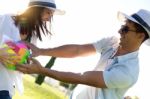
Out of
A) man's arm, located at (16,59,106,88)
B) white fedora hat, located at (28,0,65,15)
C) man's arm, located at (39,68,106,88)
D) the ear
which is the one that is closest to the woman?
white fedora hat, located at (28,0,65,15)

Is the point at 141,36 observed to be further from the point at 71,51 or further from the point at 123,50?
the point at 71,51

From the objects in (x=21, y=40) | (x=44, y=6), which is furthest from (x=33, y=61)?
(x=44, y=6)

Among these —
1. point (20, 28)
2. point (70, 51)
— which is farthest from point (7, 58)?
point (70, 51)

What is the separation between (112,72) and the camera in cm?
650

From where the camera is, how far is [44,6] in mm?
6648

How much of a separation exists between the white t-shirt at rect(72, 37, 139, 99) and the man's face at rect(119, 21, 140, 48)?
15cm

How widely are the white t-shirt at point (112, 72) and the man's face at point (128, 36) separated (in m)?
0.15

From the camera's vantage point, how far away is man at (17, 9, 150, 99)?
647 cm

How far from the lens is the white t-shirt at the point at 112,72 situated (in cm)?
648

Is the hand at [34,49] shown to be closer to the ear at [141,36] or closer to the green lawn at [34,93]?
the ear at [141,36]

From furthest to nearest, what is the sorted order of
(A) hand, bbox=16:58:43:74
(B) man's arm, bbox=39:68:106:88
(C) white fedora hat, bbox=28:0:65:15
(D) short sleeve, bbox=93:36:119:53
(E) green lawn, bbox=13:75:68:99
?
(E) green lawn, bbox=13:75:68:99 → (D) short sleeve, bbox=93:36:119:53 → (C) white fedora hat, bbox=28:0:65:15 → (B) man's arm, bbox=39:68:106:88 → (A) hand, bbox=16:58:43:74

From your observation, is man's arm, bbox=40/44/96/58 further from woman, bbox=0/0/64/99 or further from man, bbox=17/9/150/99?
woman, bbox=0/0/64/99

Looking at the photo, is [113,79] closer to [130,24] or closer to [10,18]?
[130,24]

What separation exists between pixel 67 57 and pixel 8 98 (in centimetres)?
118
